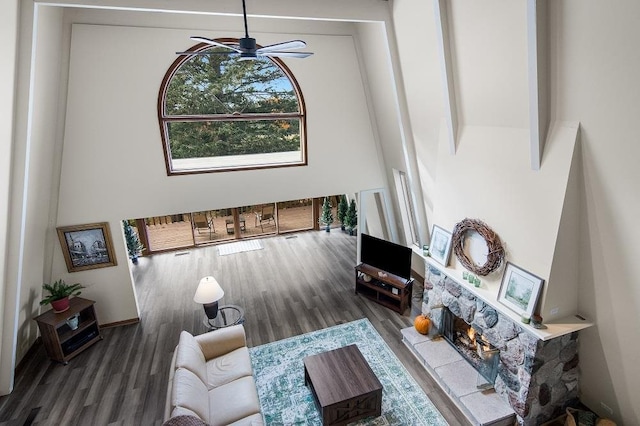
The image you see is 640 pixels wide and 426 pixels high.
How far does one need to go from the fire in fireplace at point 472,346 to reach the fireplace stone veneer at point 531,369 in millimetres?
80

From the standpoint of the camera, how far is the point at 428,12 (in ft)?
12.0

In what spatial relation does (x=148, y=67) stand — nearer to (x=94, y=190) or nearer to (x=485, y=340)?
(x=94, y=190)

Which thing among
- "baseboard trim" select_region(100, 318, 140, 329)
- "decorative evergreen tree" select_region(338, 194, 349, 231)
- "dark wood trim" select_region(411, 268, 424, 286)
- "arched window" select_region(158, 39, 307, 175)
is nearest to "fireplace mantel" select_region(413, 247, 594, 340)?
"dark wood trim" select_region(411, 268, 424, 286)

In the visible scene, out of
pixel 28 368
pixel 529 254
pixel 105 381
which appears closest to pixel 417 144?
pixel 529 254

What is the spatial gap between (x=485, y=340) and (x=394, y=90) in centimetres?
360

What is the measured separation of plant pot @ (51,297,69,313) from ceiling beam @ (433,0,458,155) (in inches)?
235

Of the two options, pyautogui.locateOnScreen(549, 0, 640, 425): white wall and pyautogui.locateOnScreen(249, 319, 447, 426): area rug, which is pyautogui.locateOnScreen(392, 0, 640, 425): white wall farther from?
pyautogui.locateOnScreen(249, 319, 447, 426): area rug

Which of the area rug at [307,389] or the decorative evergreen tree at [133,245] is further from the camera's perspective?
the decorative evergreen tree at [133,245]

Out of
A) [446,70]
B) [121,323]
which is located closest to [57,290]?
[121,323]

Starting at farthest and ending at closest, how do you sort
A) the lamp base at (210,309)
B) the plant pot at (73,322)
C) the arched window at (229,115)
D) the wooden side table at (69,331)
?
1. the arched window at (229,115)
2. the plant pot at (73,322)
3. the lamp base at (210,309)
4. the wooden side table at (69,331)

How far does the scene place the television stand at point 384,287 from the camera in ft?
18.5

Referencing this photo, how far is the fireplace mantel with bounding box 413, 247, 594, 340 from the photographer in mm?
3158

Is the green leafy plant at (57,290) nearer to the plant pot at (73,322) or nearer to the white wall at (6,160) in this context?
the plant pot at (73,322)

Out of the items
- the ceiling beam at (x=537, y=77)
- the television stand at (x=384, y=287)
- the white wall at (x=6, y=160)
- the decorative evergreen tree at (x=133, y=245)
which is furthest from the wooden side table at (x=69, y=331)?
the ceiling beam at (x=537, y=77)
